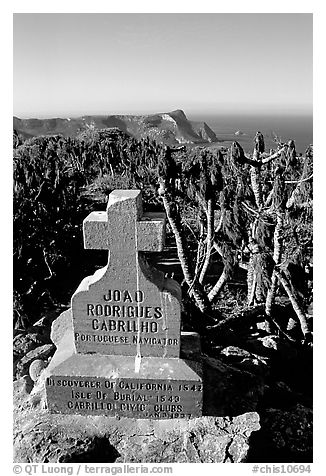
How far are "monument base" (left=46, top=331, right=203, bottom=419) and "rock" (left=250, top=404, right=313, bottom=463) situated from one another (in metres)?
0.93

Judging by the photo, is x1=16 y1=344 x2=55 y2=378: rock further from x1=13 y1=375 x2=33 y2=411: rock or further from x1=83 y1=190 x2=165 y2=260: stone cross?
x1=83 y1=190 x2=165 y2=260: stone cross

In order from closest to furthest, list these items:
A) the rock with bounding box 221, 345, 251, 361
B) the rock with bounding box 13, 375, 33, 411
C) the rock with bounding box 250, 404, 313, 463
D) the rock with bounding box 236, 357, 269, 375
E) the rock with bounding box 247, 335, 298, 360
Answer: the rock with bounding box 250, 404, 313, 463, the rock with bounding box 13, 375, 33, 411, the rock with bounding box 236, 357, 269, 375, the rock with bounding box 221, 345, 251, 361, the rock with bounding box 247, 335, 298, 360

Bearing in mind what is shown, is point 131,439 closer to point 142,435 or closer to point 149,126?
point 142,435

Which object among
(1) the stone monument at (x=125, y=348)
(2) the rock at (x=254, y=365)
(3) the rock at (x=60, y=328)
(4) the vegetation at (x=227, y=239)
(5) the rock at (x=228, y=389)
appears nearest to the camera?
(1) the stone monument at (x=125, y=348)

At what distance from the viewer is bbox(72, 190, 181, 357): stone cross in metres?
5.56

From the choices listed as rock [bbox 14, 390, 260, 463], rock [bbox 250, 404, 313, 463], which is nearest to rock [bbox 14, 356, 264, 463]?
rock [bbox 14, 390, 260, 463]

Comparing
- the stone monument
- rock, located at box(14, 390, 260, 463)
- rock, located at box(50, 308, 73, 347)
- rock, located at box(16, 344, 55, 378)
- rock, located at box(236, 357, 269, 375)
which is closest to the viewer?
rock, located at box(14, 390, 260, 463)

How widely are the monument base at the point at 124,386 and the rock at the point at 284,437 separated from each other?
0.93 meters

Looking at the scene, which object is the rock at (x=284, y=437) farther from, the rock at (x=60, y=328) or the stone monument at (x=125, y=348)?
the rock at (x=60, y=328)

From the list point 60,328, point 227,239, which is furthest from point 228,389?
point 227,239

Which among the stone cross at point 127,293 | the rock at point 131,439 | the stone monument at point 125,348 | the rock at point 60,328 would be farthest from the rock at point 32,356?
the stone cross at point 127,293

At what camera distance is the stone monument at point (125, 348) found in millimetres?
5766

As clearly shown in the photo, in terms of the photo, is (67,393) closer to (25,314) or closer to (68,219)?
(25,314)

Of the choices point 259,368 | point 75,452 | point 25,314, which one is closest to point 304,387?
point 259,368
